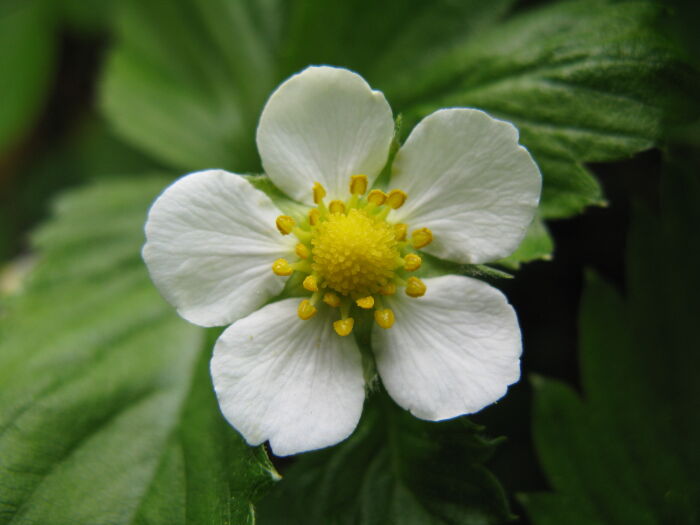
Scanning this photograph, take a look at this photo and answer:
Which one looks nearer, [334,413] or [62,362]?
[334,413]

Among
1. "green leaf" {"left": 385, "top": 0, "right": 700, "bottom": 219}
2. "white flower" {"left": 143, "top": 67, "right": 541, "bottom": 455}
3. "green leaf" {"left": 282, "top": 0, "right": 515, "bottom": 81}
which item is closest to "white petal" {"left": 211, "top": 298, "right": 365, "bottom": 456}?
"white flower" {"left": 143, "top": 67, "right": 541, "bottom": 455}

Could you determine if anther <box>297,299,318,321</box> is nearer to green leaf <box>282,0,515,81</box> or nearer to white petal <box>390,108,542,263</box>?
white petal <box>390,108,542,263</box>

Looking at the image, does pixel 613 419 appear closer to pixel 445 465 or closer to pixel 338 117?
pixel 445 465

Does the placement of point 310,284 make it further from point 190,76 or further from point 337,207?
point 190,76

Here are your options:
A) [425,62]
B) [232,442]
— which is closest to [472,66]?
[425,62]

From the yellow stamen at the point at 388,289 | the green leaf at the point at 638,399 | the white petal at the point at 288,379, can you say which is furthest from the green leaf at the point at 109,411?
the green leaf at the point at 638,399
